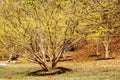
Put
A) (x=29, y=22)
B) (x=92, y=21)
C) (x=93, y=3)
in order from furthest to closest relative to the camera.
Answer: (x=29, y=22) < (x=92, y=21) < (x=93, y=3)

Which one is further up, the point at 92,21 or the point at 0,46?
the point at 92,21

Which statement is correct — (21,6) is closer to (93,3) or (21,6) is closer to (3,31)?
(3,31)

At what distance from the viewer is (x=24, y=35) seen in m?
27.9

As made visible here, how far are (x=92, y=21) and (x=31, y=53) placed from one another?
16182mm

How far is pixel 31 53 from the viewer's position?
29.0 meters

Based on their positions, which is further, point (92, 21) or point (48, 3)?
point (48, 3)

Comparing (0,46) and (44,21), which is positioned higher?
(44,21)

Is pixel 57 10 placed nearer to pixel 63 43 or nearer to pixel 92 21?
pixel 63 43

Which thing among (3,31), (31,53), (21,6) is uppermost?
(21,6)

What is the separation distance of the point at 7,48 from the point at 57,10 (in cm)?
509

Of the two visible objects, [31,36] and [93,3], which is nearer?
[93,3]

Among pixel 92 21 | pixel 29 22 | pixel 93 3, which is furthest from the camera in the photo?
pixel 29 22

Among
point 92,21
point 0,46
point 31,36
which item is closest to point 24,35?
point 31,36

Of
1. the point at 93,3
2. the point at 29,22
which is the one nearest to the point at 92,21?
the point at 93,3
